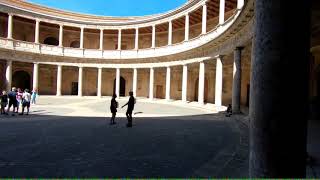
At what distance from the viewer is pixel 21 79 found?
38.5 m

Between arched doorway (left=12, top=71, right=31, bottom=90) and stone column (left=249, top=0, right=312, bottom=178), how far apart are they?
134ft

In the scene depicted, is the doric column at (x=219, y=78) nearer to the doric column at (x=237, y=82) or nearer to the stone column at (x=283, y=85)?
the doric column at (x=237, y=82)

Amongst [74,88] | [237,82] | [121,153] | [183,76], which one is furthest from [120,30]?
[121,153]

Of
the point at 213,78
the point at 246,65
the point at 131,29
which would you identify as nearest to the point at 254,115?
the point at 246,65

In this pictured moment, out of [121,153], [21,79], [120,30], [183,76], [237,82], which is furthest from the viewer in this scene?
[120,30]

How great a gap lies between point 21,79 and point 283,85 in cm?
4175

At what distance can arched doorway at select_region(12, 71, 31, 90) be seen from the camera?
123 ft

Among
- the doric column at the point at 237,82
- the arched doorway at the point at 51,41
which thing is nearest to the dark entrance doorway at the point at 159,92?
the arched doorway at the point at 51,41

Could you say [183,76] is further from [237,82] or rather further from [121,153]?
[121,153]

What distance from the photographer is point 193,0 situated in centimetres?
2756

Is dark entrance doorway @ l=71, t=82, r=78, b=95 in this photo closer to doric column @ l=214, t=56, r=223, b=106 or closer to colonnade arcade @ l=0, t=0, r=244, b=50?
colonnade arcade @ l=0, t=0, r=244, b=50

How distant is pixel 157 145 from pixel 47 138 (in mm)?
3770

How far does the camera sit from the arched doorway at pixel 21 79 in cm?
3762

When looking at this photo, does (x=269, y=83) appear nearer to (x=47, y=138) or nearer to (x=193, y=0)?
(x=47, y=138)
